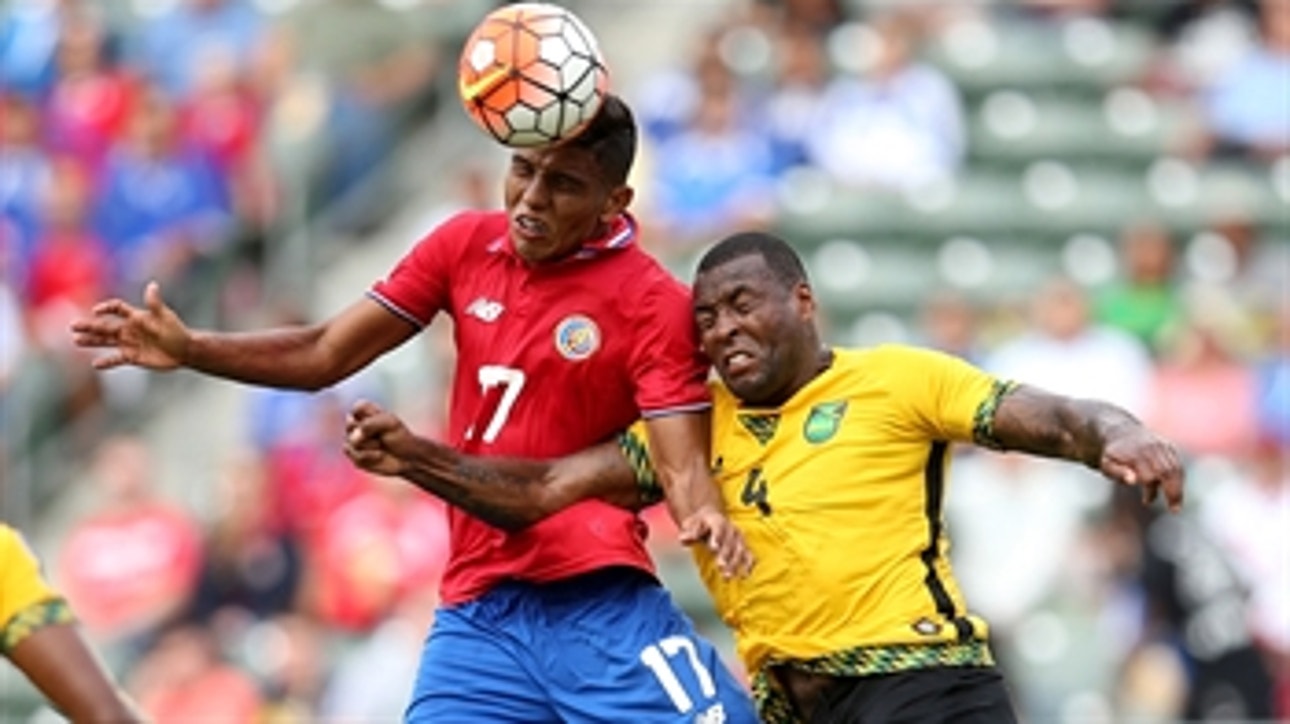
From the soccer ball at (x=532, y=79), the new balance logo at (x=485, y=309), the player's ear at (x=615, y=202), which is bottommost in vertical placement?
the new balance logo at (x=485, y=309)

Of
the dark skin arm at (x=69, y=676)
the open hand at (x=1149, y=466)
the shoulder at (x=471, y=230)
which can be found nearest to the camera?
the open hand at (x=1149, y=466)

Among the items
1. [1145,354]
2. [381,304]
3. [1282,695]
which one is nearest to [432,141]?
[1145,354]

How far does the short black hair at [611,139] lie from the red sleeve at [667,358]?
34cm

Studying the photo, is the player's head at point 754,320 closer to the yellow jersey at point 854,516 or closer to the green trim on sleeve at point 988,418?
the yellow jersey at point 854,516

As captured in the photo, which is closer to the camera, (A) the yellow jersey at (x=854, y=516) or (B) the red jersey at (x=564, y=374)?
(A) the yellow jersey at (x=854, y=516)

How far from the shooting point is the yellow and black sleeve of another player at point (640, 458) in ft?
25.1

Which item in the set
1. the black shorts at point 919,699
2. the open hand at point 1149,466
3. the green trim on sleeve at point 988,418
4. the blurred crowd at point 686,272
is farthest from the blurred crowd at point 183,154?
the open hand at point 1149,466

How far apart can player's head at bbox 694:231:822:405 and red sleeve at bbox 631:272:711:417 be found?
0.18 ft

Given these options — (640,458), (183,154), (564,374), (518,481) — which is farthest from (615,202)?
(183,154)

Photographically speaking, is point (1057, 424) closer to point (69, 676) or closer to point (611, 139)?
point (611, 139)

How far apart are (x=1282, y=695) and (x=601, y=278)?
225 inches

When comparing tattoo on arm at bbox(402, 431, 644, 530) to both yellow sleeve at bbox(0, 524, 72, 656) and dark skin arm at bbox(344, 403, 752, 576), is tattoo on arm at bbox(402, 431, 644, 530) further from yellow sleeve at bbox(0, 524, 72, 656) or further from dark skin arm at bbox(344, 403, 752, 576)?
yellow sleeve at bbox(0, 524, 72, 656)

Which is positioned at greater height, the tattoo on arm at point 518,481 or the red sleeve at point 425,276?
the red sleeve at point 425,276

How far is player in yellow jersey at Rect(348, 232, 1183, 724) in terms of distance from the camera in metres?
7.33
